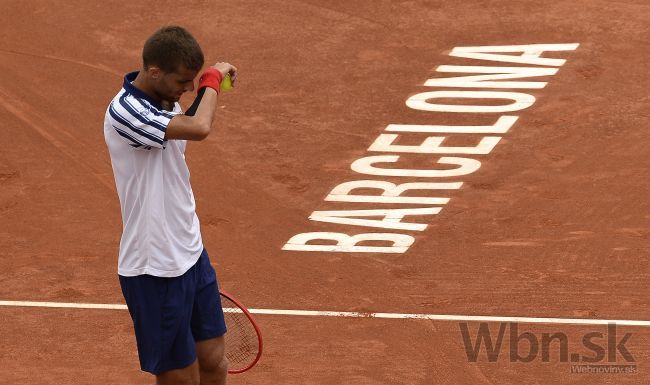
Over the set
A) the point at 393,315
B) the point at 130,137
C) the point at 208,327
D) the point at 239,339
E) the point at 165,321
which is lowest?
the point at 393,315

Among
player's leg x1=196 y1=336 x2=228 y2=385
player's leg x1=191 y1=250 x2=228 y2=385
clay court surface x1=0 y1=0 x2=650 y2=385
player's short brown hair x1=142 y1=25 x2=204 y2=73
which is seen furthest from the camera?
clay court surface x1=0 y1=0 x2=650 y2=385

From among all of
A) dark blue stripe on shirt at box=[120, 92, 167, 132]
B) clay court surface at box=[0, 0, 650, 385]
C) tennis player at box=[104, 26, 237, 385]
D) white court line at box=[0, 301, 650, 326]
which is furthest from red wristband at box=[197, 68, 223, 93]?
white court line at box=[0, 301, 650, 326]

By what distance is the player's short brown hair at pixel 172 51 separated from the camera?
20.4ft

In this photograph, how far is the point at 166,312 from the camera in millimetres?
6695

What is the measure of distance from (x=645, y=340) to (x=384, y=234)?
265 cm

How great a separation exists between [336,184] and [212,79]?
5.54 meters

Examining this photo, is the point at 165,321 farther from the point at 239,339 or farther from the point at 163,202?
the point at 239,339

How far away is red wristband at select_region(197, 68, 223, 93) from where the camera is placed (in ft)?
21.4

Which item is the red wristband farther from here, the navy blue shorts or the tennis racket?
the tennis racket

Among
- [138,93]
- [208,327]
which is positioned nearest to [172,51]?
[138,93]

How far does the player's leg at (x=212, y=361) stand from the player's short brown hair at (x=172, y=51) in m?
1.65

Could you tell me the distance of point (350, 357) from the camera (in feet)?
30.2

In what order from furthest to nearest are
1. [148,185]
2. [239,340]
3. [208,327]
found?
[239,340] < [208,327] < [148,185]

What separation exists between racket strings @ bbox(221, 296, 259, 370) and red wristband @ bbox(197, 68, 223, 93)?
184 centimetres
